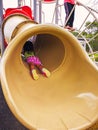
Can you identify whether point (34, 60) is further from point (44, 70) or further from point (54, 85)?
point (54, 85)

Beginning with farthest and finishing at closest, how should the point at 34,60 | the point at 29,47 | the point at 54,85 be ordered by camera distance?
the point at 29,47 < the point at 34,60 < the point at 54,85

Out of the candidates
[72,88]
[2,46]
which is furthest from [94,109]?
[2,46]

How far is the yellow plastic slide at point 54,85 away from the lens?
0.96m

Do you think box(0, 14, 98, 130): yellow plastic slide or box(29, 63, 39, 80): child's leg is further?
box(29, 63, 39, 80): child's leg

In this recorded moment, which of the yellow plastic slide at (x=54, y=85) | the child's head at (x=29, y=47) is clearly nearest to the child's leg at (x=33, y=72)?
the yellow plastic slide at (x=54, y=85)

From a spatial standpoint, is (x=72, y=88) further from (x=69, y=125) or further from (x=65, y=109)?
(x=69, y=125)

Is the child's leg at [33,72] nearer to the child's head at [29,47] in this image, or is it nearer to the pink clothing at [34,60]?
the pink clothing at [34,60]

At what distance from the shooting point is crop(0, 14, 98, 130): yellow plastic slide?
964 mm

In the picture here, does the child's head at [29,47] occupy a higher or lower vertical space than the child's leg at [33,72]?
higher

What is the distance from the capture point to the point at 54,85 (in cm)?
123

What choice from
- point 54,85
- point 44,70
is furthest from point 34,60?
point 54,85

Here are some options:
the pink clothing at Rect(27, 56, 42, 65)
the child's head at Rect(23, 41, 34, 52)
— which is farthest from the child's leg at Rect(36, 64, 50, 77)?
the child's head at Rect(23, 41, 34, 52)

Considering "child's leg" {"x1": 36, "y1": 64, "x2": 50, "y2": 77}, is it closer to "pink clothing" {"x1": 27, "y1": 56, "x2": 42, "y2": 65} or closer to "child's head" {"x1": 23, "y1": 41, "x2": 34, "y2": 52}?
"pink clothing" {"x1": 27, "y1": 56, "x2": 42, "y2": 65}

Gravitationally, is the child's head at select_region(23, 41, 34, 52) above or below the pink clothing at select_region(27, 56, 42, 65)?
above
